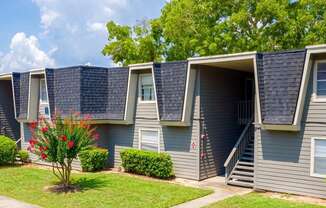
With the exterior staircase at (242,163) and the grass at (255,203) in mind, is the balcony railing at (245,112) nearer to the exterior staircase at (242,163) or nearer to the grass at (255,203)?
the exterior staircase at (242,163)

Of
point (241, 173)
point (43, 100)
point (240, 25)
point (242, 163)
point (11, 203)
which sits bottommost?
point (11, 203)

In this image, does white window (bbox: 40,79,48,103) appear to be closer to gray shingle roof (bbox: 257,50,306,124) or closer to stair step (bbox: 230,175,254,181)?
stair step (bbox: 230,175,254,181)

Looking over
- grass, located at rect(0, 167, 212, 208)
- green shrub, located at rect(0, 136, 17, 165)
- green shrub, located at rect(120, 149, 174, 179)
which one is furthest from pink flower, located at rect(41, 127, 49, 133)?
green shrub, located at rect(0, 136, 17, 165)

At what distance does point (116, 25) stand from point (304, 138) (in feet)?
97.6

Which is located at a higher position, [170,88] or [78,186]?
[170,88]

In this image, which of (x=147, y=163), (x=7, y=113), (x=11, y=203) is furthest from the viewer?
(x=7, y=113)

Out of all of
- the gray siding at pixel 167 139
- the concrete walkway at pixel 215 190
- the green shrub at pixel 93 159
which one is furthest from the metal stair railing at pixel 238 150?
the green shrub at pixel 93 159

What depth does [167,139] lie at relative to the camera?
17.1 m

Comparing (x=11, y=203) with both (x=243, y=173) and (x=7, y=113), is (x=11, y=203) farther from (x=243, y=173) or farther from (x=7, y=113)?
(x=7, y=113)

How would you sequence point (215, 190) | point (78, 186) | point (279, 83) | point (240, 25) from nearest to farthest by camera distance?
point (279, 83) < point (215, 190) < point (78, 186) < point (240, 25)

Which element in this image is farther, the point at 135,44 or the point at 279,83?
the point at 135,44

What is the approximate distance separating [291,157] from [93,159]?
9.63m

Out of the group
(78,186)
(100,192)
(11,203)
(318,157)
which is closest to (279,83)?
(318,157)

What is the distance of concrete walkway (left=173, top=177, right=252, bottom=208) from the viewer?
1262cm
